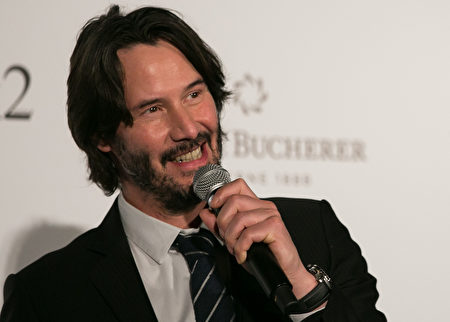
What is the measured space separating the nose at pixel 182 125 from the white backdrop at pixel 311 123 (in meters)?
0.75

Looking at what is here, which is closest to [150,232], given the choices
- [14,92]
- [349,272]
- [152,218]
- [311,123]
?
[152,218]

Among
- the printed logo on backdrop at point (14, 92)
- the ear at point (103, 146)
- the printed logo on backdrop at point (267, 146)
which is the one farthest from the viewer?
the printed logo on backdrop at point (267, 146)

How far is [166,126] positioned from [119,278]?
43 cm

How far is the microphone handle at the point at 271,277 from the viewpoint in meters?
1.48

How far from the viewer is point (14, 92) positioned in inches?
103

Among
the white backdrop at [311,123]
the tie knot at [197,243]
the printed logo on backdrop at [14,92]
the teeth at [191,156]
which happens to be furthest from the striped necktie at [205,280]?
the printed logo on backdrop at [14,92]

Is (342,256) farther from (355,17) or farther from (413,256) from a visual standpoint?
(355,17)

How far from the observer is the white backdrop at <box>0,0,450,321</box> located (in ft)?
8.70

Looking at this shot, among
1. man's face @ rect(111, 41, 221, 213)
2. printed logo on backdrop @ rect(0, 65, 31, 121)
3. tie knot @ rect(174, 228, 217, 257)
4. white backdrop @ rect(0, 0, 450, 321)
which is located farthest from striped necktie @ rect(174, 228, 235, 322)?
printed logo on backdrop @ rect(0, 65, 31, 121)

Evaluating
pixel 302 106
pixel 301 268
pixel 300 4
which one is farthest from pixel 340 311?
pixel 300 4

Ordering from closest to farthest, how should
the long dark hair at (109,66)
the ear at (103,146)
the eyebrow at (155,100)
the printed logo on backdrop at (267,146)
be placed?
the eyebrow at (155,100), the long dark hair at (109,66), the ear at (103,146), the printed logo on backdrop at (267,146)

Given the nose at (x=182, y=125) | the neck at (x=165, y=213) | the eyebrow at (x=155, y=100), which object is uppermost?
the eyebrow at (x=155, y=100)

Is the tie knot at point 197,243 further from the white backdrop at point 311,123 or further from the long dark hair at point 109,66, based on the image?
the white backdrop at point 311,123

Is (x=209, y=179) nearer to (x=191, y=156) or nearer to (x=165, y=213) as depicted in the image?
(x=191, y=156)
